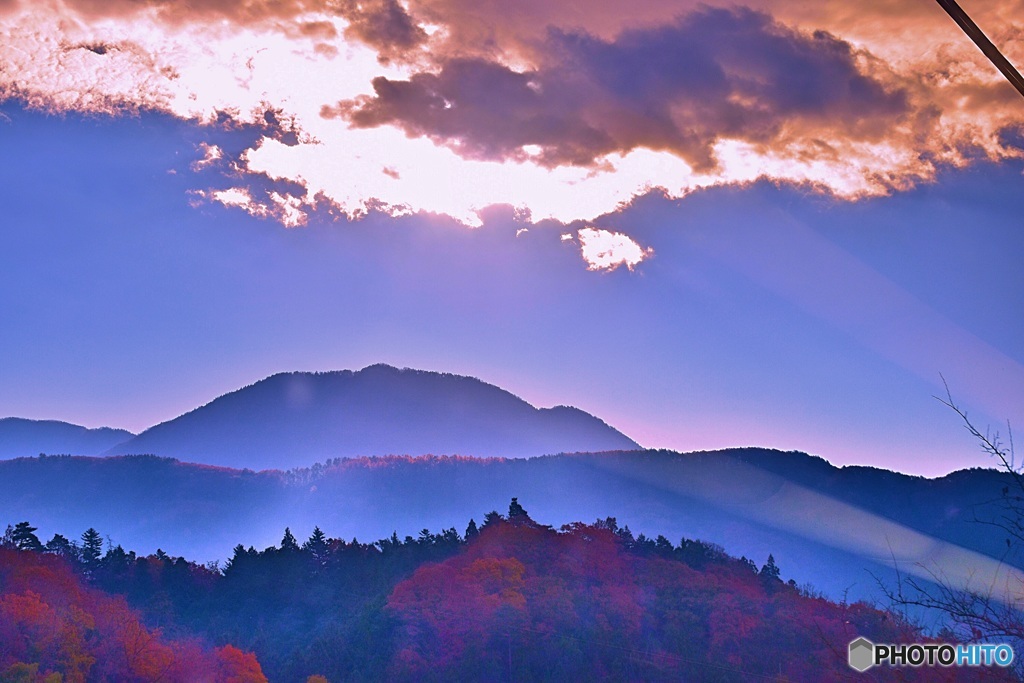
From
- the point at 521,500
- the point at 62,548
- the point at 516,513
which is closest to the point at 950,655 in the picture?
the point at 516,513

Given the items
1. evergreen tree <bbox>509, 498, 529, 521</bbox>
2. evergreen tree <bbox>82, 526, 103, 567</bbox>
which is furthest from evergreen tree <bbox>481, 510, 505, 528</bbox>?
evergreen tree <bbox>82, 526, 103, 567</bbox>

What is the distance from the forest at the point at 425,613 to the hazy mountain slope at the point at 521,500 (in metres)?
42.2

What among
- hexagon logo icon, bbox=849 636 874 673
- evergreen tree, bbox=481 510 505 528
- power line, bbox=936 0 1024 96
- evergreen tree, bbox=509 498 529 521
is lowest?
hexagon logo icon, bbox=849 636 874 673

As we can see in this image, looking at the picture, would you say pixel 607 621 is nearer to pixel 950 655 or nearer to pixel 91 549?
pixel 91 549

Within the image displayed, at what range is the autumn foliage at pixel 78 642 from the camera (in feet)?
147

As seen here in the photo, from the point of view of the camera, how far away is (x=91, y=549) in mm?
64875

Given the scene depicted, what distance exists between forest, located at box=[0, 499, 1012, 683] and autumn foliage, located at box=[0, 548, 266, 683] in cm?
11

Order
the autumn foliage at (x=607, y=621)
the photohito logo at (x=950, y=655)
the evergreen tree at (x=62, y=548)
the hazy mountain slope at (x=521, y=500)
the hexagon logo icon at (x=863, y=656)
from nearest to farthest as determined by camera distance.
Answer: the photohito logo at (x=950, y=655) → the hexagon logo icon at (x=863, y=656) → the autumn foliage at (x=607, y=621) → the evergreen tree at (x=62, y=548) → the hazy mountain slope at (x=521, y=500)

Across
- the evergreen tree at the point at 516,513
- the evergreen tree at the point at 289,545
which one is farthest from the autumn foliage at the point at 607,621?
the evergreen tree at the point at 289,545

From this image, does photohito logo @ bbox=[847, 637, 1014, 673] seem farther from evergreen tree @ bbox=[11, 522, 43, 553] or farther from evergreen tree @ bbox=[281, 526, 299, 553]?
evergreen tree @ bbox=[281, 526, 299, 553]

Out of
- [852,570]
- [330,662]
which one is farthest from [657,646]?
[852,570]

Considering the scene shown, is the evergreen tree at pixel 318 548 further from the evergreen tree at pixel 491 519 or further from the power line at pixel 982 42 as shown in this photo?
the power line at pixel 982 42

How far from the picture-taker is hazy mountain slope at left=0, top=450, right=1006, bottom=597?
341ft

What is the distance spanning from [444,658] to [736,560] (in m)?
23.2
